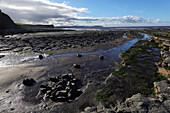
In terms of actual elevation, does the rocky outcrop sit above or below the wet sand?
above

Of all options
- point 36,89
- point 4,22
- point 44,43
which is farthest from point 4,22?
point 36,89

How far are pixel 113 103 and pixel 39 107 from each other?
489cm

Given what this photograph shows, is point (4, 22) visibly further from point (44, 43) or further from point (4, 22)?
point (44, 43)

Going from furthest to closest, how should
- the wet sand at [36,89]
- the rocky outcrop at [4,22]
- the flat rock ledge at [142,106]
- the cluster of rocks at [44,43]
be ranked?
the rocky outcrop at [4,22] < the cluster of rocks at [44,43] < the wet sand at [36,89] < the flat rock ledge at [142,106]

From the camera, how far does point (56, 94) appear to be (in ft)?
25.1

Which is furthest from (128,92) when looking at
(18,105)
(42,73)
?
(42,73)

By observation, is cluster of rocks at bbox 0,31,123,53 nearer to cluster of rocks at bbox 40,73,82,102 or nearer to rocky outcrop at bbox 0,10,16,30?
cluster of rocks at bbox 40,73,82,102

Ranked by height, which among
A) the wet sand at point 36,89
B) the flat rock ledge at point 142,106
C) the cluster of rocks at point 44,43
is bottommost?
the wet sand at point 36,89

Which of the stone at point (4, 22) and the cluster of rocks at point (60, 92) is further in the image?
the stone at point (4, 22)

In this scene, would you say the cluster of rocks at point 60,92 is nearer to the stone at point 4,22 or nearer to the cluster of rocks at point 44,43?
the cluster of rocks at point 44,43

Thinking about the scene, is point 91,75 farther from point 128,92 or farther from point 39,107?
point 39,107

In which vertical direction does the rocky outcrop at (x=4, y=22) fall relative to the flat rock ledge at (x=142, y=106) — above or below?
above

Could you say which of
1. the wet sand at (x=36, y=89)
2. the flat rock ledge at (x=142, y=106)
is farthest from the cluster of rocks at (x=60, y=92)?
the flat rock ledge at (x=142, y=106)

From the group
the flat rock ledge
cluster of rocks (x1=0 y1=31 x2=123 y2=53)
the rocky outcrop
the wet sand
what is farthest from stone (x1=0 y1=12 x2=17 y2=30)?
the flat rock ledge
